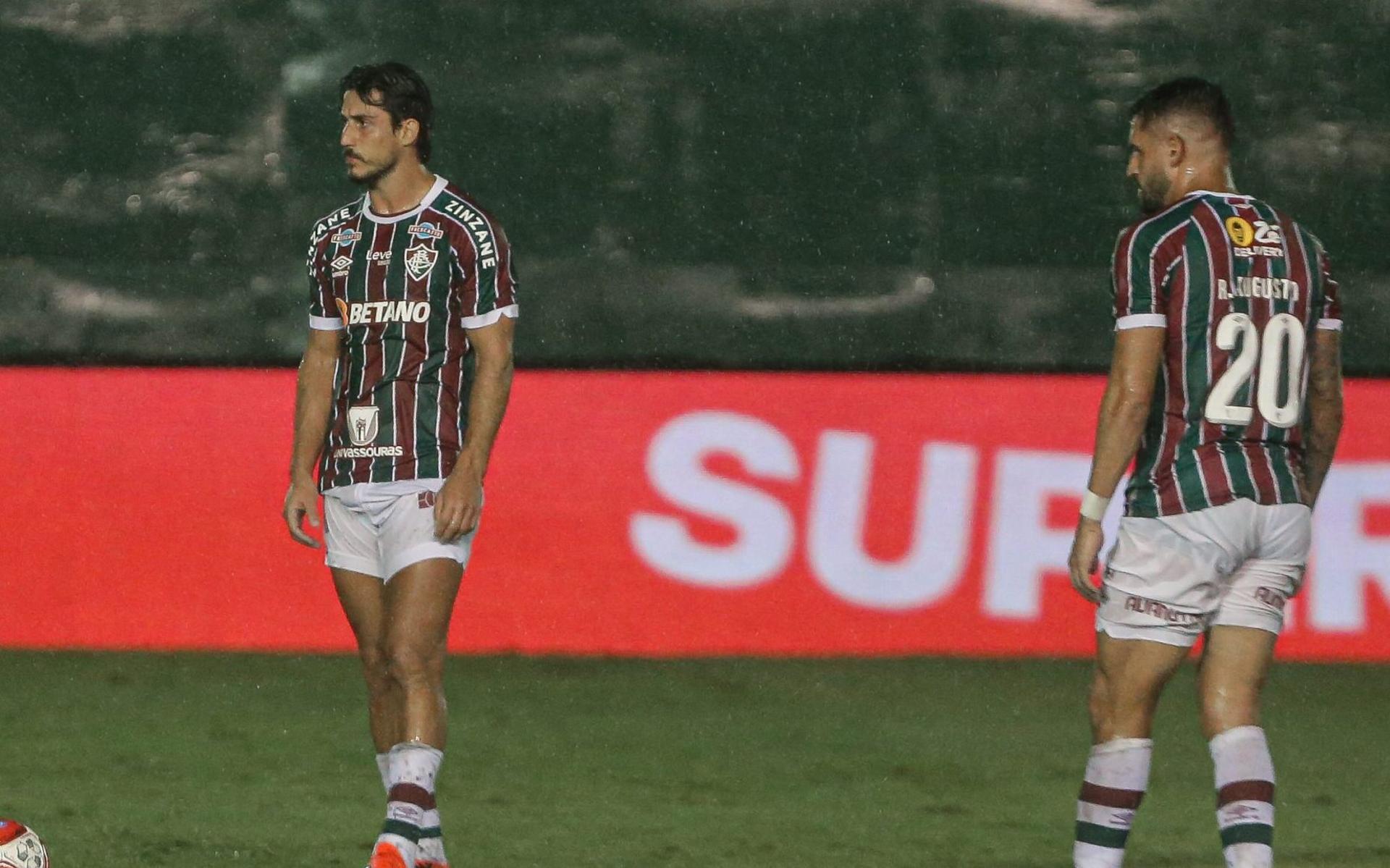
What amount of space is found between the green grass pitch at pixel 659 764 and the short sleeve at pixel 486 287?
4.13ft

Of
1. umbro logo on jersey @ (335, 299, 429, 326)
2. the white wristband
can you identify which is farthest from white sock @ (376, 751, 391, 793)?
the white wristband

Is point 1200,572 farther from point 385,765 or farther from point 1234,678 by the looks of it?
point 385,765

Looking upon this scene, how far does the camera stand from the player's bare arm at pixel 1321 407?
4.29m

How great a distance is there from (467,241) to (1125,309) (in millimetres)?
1370

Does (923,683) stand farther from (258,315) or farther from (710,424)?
(258,315)

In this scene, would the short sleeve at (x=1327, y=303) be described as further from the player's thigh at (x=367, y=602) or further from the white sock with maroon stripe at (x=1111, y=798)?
the player's thigh at (x=367, y=602)

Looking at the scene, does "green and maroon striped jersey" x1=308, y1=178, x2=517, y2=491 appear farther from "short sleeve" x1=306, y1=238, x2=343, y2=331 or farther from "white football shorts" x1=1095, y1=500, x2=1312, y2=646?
"white football shorts" x1=1095, y1=500, x2=1312, y2=646

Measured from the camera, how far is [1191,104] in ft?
13.7

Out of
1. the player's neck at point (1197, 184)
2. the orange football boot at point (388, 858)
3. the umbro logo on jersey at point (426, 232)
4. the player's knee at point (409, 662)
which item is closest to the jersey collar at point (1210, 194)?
the player's neck at point (1197, 184)

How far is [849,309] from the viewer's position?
818cm

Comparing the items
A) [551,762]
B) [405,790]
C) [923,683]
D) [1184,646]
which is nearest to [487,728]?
[551,762]

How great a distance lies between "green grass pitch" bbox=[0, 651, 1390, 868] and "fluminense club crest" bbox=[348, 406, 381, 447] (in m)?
0.98

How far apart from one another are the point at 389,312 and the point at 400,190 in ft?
0.88

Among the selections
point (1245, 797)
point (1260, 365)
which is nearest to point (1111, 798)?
point (1245, 797)
